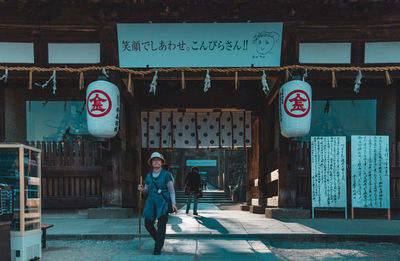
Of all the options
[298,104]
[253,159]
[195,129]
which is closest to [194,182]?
[195,129]

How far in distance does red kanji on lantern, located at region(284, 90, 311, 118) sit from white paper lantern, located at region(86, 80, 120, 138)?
179 inches

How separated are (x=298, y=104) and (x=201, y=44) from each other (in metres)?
3.04

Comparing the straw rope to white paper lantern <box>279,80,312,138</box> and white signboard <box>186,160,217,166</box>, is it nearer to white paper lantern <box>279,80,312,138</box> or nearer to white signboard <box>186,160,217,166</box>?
white paper lantern <box>279,80,312,138</box>

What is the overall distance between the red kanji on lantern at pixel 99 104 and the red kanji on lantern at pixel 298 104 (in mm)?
4618

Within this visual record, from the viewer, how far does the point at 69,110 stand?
11320 mm

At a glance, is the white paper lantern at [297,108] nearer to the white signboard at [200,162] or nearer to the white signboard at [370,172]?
the white signboard at [370,172]

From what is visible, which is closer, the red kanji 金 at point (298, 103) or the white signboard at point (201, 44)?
the red kanji 金 at point (298, 103)

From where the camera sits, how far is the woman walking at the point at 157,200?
5.61 m

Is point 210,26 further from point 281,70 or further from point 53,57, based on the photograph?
point 53,57

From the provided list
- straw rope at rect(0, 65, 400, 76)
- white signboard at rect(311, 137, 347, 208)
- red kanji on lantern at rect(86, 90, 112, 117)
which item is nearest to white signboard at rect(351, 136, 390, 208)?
white signboard at rect(311, 137, 347, 208)

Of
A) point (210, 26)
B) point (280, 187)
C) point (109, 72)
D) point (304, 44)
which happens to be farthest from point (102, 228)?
point (304, 44)

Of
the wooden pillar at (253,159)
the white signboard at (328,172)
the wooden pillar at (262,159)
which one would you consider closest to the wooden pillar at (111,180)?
the white signboard at (328,172)

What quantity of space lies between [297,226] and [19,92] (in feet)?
30.7

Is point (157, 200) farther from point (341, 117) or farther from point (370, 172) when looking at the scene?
point (341, 117)
